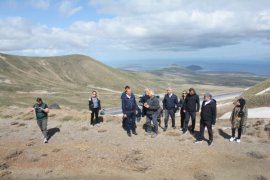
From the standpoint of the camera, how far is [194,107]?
1761 centimetres

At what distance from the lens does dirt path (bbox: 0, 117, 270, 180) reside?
12711 mm

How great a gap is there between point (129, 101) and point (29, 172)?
6.50 m

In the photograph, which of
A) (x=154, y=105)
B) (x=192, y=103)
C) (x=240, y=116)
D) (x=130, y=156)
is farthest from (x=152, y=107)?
(x=240, y=116)

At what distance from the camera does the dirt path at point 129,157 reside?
500 inches

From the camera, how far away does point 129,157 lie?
1441 centimetres

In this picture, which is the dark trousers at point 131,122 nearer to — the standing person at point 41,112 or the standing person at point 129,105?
the standing person at point 129,105

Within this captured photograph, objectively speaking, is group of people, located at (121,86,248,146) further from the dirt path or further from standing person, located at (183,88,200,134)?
the dirt path

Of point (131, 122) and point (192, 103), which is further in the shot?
point (131, 122)

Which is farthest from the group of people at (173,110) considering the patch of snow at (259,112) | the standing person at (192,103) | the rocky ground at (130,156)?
the patch of snow at (259,112)

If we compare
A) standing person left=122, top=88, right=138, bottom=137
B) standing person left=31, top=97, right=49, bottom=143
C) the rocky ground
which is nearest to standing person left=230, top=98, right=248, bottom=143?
the rocky ground

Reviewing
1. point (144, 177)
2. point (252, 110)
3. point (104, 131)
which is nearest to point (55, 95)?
point (252, 110)

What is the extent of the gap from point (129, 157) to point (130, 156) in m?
0.11

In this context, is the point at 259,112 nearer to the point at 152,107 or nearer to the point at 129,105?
the point at 152,107

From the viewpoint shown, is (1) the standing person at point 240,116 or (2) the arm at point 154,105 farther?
(2) the arm at point 154,105
